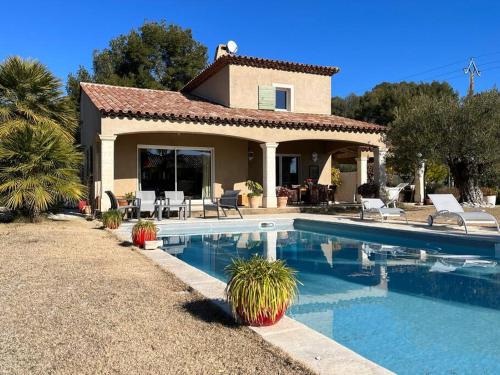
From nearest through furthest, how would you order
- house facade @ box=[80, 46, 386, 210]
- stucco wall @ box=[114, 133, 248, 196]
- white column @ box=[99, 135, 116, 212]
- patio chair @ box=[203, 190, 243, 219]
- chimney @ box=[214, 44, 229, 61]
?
white column @ box=[99, 135, 116, 212]
patio chair @ box=[203, 190, 243, 219]
house facade @ box=[80, 46, 386, 210]
stucco wall @ box=[114, 133, 248, 196]
chimney @ box=[214, 44, 229, 61]

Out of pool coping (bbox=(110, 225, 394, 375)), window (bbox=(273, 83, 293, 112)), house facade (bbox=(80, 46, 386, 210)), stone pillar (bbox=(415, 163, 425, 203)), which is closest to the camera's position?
pool coping (bbox=(110, 225, 394, 375))

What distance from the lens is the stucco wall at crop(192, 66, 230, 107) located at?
18.8m

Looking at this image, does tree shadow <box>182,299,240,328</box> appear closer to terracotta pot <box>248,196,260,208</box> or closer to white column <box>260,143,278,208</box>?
terracotta pot <box>248,196,260,208</box>

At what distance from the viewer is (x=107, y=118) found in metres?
13.9

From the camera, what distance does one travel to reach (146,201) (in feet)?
46.8

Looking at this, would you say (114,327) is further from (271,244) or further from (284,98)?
(284,98)

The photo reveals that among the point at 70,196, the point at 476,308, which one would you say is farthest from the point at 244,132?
the point at 476,308

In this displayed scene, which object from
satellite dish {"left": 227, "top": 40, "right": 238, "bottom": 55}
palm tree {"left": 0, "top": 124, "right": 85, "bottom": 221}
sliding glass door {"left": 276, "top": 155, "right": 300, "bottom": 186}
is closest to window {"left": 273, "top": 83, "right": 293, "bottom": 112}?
sliding glass door {"left": 276, "top": 155, "right": 300, "bottom": 186}

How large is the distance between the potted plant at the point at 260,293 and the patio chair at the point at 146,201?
1009cm

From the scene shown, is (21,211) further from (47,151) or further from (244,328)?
(244,328)

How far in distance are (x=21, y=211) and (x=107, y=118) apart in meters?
3.80

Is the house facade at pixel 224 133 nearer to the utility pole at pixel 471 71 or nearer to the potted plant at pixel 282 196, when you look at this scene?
the potted plant at pixel 282 196

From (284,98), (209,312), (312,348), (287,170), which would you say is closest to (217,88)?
(284,98)

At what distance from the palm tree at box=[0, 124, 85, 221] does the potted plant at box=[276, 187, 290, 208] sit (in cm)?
762
